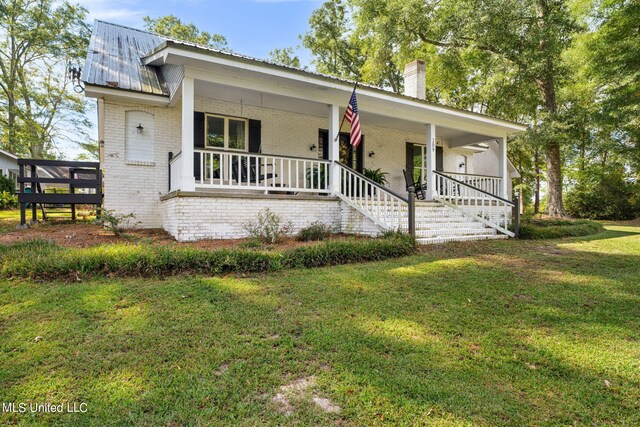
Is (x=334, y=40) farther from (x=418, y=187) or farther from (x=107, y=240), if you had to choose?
(x=107, y=240)

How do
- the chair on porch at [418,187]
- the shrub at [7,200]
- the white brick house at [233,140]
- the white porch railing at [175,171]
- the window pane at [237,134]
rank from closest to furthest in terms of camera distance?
the white brick house at [233,140], the white porch railing at [175,171], the window pane at [237,134], the chair on porch at [418,187], the shrub at [7,200]

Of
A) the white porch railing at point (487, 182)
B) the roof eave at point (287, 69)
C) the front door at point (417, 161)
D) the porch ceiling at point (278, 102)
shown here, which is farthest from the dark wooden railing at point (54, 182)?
the white porch railing at point (487, 182)

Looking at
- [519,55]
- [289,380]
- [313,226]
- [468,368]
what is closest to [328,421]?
[289,380]

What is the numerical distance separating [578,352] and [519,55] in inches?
627

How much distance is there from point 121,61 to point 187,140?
4364 mm

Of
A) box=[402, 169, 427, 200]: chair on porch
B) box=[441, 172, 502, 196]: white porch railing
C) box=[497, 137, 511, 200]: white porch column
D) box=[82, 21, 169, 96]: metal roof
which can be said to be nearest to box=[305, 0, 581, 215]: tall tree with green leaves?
box=[497, 137, 511, 200]: white porch column

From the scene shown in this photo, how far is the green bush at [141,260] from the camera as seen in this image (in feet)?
13.3

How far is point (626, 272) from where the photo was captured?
4965 millimetres

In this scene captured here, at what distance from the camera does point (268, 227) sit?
280 inches

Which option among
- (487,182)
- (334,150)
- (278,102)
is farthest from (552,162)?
(278,102)

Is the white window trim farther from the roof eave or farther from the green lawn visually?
the green lawn

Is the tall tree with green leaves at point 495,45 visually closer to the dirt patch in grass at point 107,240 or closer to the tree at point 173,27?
the dirt patch in grass at point 107,240

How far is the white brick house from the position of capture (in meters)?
6.95

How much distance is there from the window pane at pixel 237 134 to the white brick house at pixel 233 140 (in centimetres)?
3
